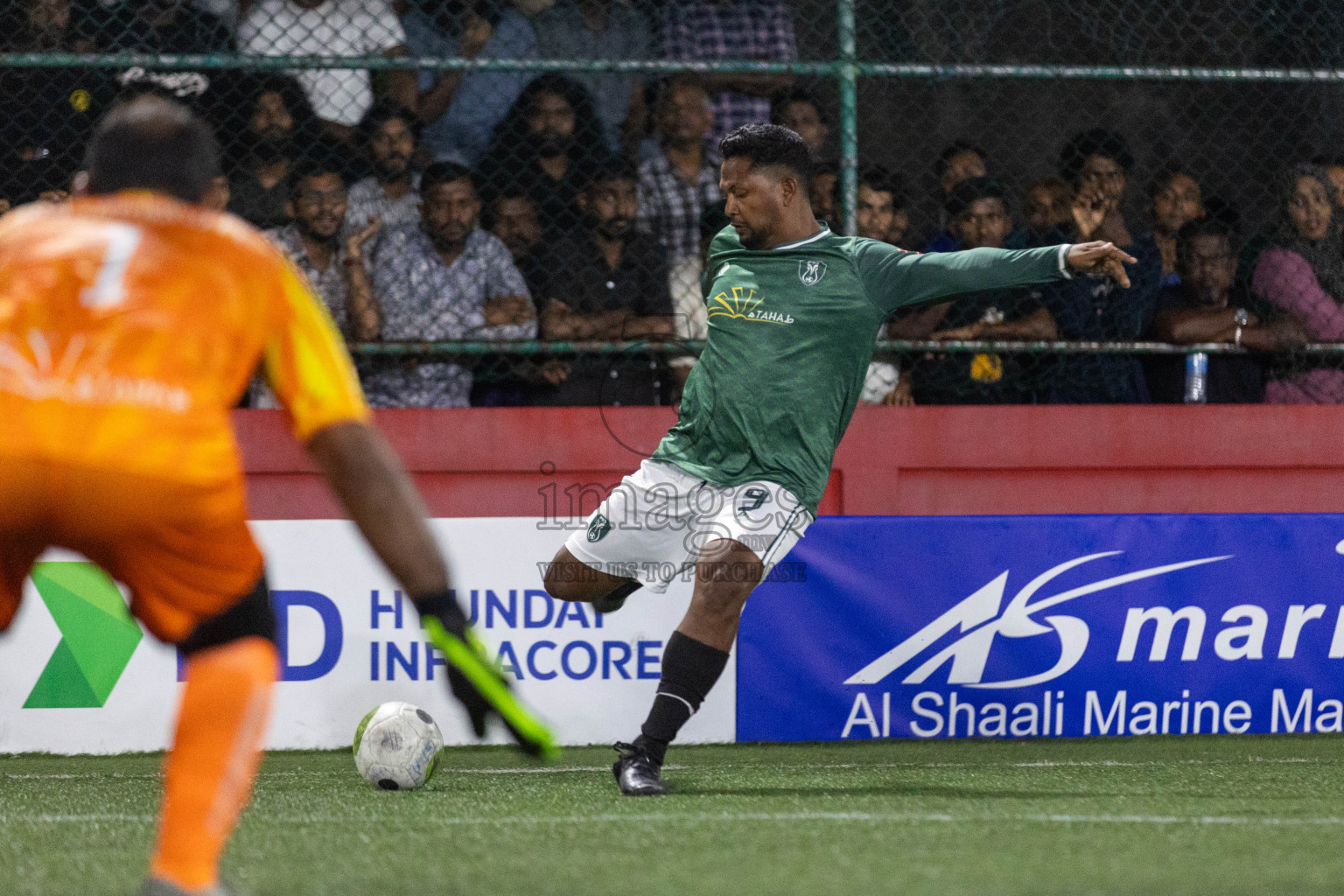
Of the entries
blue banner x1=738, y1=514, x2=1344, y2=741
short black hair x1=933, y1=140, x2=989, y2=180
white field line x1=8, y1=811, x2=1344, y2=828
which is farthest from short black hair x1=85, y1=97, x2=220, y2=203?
short black hair x1=933, y1=140, x2=989, y2=180

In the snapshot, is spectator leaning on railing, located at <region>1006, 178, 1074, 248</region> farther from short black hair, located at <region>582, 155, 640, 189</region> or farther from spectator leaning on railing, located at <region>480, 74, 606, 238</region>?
spectator leaning on railing, located at <region>480, 74, 606, 238</region>

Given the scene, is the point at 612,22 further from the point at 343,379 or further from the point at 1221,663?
the point at 343,379

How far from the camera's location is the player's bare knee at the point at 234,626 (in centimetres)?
257

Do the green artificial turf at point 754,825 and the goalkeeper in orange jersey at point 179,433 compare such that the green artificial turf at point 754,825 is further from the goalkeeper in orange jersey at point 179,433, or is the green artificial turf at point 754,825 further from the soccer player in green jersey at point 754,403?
the goalkeeper in orange jersey at point 179,433

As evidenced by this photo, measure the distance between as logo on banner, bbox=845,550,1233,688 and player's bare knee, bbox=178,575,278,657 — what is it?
378 centimetres

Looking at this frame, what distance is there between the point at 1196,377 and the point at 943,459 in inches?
48.6

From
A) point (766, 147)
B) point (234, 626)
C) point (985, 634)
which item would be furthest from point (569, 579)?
point (234, 626)

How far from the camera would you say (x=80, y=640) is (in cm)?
583

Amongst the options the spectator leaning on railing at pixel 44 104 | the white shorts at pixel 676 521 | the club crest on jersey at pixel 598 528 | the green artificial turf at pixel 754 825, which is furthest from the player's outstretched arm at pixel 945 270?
the spectator leaning on railing at pixel 44 104

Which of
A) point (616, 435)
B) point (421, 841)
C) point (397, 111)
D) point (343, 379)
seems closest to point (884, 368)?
point (616, 435)

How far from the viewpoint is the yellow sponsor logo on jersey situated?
5016 mm

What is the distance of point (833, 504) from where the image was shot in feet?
22.8

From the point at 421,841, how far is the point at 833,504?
3.58m

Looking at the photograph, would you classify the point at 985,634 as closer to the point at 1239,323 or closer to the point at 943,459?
the point at 943,459
